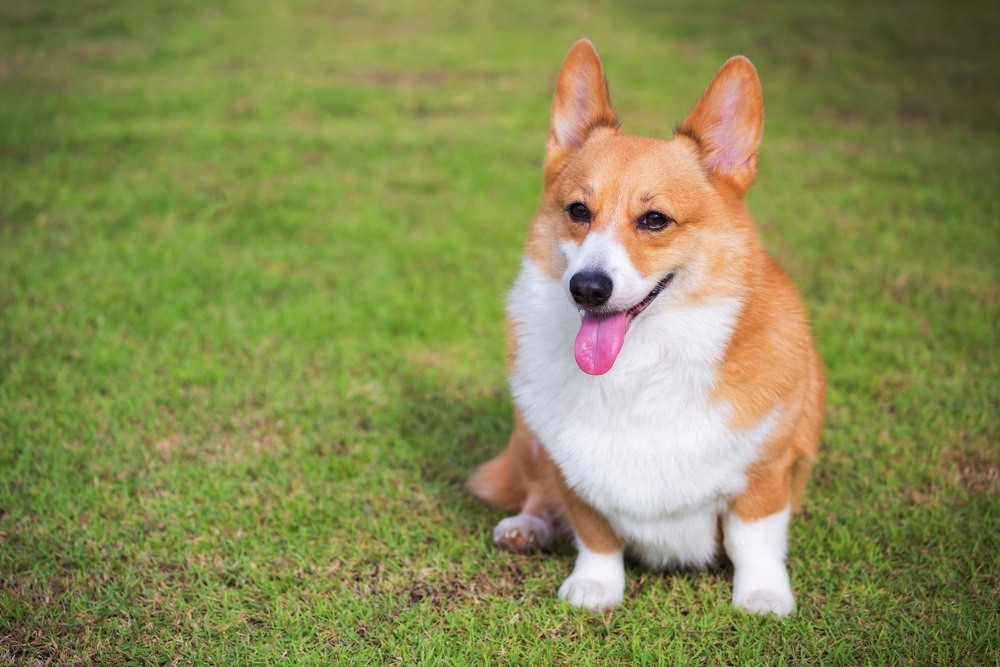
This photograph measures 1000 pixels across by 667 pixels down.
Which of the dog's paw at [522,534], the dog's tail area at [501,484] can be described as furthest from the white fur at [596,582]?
the dog's tail area at [501,484]

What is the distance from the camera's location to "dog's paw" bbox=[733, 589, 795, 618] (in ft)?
9.17

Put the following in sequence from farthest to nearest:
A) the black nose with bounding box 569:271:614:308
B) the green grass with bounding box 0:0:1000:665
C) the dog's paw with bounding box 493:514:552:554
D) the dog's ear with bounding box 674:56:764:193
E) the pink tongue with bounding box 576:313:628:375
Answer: the dog's paw with bounding box 493:514:552:554, the green grass with bounding box 0:0:1000:665, the dog's ear with bounding box 674:56:764:193, the pink tongue with bounding box 576:313:628:375, the black nose with bounding box 569:271:614:308

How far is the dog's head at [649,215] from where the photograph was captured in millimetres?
2543

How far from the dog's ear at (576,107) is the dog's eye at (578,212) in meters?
0.24

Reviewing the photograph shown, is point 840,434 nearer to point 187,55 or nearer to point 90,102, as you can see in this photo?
point 90,102

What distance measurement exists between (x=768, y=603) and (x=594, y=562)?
542mm

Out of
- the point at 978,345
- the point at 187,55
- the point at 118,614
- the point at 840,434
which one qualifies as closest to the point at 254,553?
the point at 118,614

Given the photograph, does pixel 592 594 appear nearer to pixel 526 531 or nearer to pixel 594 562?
pixel 594 562

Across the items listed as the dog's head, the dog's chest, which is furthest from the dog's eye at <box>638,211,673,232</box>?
the dog's chest

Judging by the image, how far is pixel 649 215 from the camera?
8.74 feet

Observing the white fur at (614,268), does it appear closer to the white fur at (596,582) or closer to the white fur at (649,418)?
the white fur at (649,418)

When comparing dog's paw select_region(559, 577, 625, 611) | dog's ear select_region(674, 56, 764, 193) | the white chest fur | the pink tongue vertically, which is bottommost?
dog's paw select_region(559, 577, 625, 611)

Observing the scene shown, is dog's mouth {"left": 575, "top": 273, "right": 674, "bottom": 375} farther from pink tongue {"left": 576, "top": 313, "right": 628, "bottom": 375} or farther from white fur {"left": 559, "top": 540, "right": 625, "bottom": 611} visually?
white fur {"left": 559, "top": 540, "right": 625, "bottom": 611}

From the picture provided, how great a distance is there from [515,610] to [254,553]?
96 centimetres
